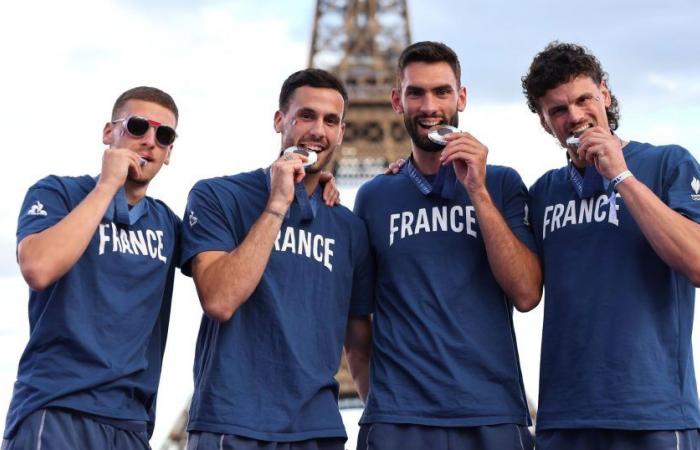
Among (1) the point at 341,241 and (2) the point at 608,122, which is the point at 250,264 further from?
(2) the point at 608,122

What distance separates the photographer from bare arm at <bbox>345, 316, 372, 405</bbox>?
7605 mm

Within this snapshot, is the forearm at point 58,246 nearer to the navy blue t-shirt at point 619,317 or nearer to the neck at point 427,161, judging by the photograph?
the neck at point 427,161

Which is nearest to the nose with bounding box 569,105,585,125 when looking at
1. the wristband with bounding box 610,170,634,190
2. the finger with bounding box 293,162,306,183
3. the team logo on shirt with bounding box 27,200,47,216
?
the wristband with bounding box 610,170,634,190

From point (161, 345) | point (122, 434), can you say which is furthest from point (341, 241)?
point (122, 434)

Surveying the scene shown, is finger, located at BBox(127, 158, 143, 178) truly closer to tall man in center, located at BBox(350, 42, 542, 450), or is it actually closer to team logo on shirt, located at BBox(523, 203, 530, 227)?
tall man in center, located at BBox(350, 42, 542, 450)

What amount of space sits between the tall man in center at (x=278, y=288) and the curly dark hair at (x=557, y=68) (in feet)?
3.93

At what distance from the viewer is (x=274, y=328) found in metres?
6.79

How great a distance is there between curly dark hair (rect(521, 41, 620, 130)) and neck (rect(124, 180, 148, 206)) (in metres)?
2.45

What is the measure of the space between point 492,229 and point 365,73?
3938 centimetres

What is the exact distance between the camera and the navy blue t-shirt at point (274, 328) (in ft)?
21.9

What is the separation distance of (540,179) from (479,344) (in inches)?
48.0

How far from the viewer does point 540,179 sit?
295 inches

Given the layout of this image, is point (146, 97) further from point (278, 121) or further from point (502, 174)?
point (502, 174)

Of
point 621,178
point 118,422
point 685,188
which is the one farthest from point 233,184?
point 685,188
